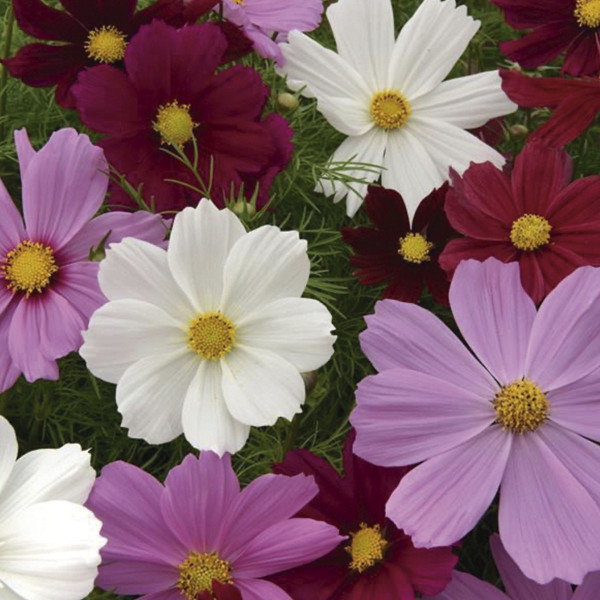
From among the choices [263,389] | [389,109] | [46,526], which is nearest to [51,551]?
[46,526]

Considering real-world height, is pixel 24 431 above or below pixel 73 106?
below

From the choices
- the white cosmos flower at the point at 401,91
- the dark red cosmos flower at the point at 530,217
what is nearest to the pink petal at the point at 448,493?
the dark red cosmos flower at the point at 530,217

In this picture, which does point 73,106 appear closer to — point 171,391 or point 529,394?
point 171,391

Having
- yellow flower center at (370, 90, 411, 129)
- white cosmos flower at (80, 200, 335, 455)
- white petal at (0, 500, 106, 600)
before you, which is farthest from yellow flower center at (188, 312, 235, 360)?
yellow flower center at (370, 90, 411, 129)

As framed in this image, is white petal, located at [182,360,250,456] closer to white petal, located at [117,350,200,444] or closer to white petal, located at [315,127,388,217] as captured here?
white petal, located at [117,350,200,444]

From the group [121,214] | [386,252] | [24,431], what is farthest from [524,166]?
[24,431]

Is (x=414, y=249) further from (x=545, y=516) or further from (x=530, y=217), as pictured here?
(x=545, y=516)
